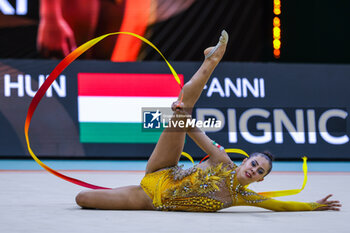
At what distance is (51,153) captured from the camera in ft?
25.1

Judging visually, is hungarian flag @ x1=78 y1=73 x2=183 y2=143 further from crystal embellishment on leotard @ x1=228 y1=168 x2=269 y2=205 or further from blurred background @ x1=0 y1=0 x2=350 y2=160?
crystal embellishment on leotard @ x1=228 y1=168 x2=269 y2=205

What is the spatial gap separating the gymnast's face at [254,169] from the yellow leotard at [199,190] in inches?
3.7

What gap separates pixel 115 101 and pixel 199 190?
4456mm

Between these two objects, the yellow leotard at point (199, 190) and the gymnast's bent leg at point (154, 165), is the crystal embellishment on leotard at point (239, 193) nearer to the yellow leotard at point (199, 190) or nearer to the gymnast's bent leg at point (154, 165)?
the yellow leotard at point (199, 190)

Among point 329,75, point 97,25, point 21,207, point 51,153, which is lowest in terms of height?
point 51,153

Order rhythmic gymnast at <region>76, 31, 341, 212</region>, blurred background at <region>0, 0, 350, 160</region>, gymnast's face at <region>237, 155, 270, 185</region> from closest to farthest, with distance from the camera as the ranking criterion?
gymnast's face at <region>237, 155, 270, 185</region> < rhythmic gymnast at <region>76, 31, 341, 212</region> < blurred background at <region>0, 0, 350, 160</region>

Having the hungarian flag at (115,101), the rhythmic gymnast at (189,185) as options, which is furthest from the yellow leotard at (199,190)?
the hungarian flag at (115,101)

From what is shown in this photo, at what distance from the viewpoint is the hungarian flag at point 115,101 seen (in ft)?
25.2

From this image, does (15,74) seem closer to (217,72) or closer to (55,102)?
(55,102)

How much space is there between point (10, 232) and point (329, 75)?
20.9 ft

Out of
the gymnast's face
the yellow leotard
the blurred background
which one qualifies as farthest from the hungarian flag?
the gymnast's face

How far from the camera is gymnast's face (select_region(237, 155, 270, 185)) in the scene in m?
3.28

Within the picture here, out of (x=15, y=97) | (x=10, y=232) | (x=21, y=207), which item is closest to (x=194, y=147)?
(x=15, y=97)

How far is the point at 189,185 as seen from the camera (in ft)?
11.1
